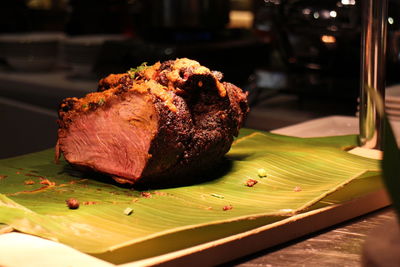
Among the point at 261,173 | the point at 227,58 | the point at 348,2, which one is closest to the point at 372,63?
the point at 261,173

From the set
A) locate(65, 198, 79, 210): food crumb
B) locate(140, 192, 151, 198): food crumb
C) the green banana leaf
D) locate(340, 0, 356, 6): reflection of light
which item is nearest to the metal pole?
the green banana leaf

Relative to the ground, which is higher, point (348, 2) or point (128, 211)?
point (348, 2)

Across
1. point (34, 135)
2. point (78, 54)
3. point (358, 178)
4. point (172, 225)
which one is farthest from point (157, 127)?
point (78, 54)

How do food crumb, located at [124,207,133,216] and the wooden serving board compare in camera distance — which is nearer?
the wooden serving board

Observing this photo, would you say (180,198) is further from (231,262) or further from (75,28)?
(75,28)

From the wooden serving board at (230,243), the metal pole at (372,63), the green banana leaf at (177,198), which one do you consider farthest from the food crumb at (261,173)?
the metal pole at (372,63)

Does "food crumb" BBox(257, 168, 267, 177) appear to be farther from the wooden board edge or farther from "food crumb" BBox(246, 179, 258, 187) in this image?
the wooden board edge

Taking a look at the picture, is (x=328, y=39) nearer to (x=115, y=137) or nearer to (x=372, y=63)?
(x=372, y=63)
